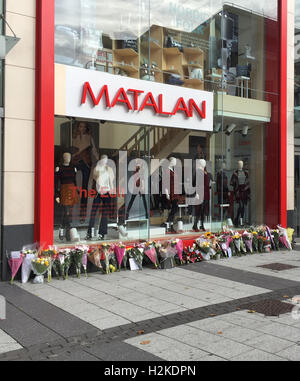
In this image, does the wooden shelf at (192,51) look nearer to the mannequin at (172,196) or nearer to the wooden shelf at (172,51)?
the wooden shelf at (172,51)

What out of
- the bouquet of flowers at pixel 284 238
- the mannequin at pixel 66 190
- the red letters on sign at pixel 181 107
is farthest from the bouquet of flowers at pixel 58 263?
A: the bouquet of flowers at pixel 284 238

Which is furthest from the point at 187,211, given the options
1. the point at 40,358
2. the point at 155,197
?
the point at 40,358

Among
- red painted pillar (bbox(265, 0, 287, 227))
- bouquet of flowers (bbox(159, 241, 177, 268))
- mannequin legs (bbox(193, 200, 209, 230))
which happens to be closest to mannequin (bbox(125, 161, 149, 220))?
bouquet of flowers (bbox(159, 241, 177, 268))

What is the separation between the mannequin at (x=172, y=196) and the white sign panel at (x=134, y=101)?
3.26 ft

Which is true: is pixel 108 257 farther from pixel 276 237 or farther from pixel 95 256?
pixel 276 237

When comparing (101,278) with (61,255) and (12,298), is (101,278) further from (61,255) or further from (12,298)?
(12,298)

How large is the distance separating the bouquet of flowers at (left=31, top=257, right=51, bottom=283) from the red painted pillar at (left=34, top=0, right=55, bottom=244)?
0.61m

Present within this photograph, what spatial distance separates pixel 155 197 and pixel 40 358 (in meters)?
6.20

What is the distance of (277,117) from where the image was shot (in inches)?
485

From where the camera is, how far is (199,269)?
8820 millimetres

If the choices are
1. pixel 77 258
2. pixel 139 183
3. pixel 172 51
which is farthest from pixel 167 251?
pixel 172 51

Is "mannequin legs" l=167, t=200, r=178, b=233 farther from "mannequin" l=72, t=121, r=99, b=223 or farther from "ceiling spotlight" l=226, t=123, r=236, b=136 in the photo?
"ceiling spotlight" l=226, t=123, r=236, b=136

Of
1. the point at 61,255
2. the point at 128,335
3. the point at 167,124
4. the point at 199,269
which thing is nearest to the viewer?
the point at 128,335
